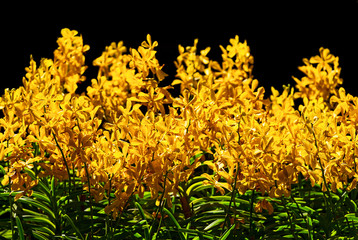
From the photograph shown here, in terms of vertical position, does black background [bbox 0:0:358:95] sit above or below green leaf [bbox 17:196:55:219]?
above

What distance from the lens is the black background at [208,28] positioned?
6031mm

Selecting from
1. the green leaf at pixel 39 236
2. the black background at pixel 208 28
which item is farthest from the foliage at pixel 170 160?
the black background at pixel 208 28

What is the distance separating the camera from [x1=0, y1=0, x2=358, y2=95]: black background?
603cm

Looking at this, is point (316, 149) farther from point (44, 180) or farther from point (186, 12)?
point (186, 12)

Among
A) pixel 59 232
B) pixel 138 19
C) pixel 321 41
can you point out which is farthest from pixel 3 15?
pixel 59 232

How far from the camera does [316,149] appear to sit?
1.91 meters

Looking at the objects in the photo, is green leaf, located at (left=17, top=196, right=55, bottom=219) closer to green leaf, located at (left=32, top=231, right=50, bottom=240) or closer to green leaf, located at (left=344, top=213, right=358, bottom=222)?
green leaf, located at (left=32, top=231, right=50, bottom=240)

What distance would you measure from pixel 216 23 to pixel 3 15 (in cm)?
258

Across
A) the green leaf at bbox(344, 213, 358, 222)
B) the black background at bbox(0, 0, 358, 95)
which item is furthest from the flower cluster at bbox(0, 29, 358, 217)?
the black background at bbox(0, 0, 358, 95)

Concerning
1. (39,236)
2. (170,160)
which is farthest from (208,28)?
(170,160)

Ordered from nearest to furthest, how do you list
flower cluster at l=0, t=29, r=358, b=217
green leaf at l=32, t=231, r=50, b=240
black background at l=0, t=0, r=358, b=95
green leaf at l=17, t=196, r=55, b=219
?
flower cluster at l=0, t=29, r=358, b=217
green leaf at l=32, t=231, r=50, b=240
green leaf at l=17, t=196, r=55, b=219
black background at l=0, t=0, r=358, b=95

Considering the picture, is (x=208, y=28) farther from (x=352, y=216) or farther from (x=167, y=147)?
(x=167, y=147)


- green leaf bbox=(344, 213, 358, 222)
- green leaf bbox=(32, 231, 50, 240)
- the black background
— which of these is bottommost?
green leaf bbox=(32, 231, 50, 240)

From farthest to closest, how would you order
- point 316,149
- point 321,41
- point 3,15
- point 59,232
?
point 321,41 → point 3,15 → point 59,232 → point 316,149
